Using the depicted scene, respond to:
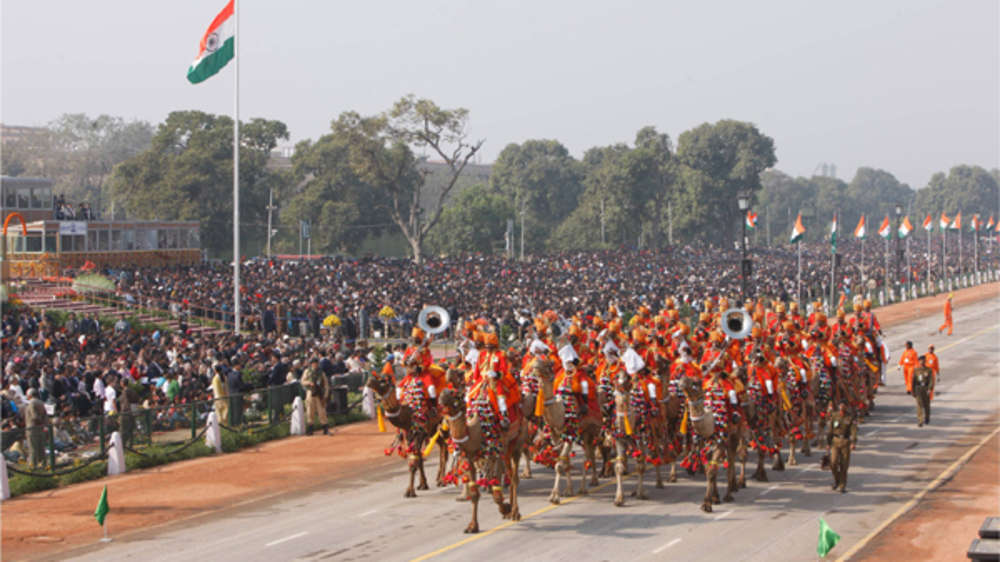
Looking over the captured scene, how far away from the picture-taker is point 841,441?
705 inches

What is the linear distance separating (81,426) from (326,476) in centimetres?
506

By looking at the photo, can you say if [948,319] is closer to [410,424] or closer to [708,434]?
[708,434]

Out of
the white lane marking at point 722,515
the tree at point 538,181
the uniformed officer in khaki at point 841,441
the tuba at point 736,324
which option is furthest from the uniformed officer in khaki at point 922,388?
the tree at point 538,181

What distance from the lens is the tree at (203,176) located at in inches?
3036

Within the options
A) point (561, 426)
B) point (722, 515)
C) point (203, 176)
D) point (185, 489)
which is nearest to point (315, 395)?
point (185, 489)

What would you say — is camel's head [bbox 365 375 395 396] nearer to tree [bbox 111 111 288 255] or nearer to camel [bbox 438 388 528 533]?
camel [bbox 438 388 528 533]

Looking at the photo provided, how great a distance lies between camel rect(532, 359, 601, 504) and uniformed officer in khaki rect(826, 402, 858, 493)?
404 cm

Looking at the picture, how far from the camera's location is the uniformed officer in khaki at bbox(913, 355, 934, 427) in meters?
25.6

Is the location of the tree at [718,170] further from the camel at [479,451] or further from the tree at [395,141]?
the camel at [479,451]

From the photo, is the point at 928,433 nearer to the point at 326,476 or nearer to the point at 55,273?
the point at 326,476

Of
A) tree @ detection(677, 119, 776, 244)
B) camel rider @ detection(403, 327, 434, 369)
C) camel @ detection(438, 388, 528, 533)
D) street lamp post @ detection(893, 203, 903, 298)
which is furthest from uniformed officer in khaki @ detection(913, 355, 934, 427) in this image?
tree @ detection(677, 119, 776, 244)

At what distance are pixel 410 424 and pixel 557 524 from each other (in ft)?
10.5

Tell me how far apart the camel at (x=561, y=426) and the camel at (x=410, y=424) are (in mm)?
2033

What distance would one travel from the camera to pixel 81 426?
21.2 metres
